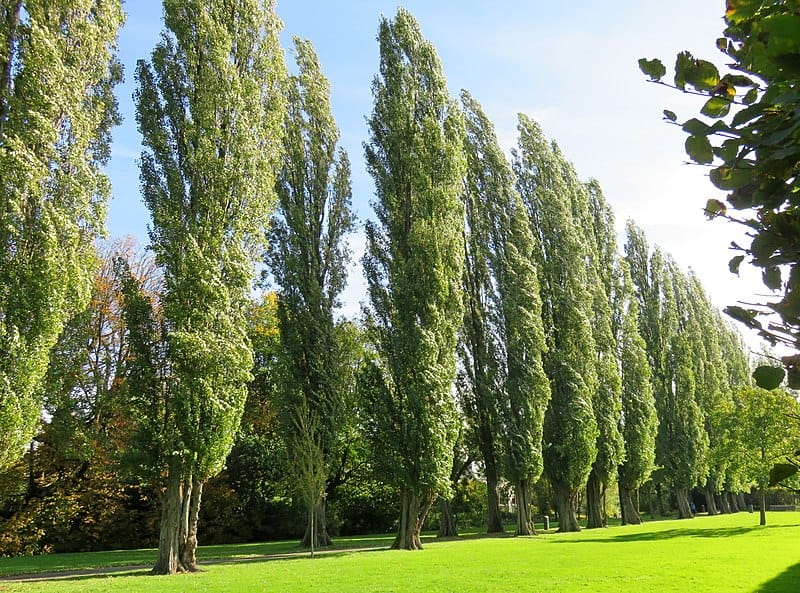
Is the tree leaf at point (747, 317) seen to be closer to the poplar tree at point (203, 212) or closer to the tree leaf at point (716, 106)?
the tree leaf at point (716, 106)

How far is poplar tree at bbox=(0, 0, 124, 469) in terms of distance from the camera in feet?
40.3

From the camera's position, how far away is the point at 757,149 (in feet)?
3.79

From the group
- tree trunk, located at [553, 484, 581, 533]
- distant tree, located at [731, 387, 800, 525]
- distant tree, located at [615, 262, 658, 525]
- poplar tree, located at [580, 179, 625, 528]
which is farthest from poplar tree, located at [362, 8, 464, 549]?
distant tree, located at [615, 262, 658, 525]

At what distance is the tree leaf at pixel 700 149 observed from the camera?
120cm

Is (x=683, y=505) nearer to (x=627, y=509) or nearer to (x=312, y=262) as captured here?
(x=627, y=509)

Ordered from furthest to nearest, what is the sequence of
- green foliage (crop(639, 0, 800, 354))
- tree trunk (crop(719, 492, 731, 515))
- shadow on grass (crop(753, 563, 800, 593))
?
1. tree trunk (crop(719, 492, 731, 515))
2. shadow on grass (crop(753, 563, 800, 593))
3. green foliage (crop(639, 0, 800, 354))

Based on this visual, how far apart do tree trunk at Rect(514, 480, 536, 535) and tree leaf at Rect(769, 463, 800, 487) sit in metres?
25.7

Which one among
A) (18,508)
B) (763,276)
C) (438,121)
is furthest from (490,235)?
(763,276)

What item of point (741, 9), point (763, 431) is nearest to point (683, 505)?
point (763, 431)

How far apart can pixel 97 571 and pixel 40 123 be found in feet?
36.7

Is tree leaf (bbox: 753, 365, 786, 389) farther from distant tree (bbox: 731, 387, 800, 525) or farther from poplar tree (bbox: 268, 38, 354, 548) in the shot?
distant tree (bbox: 731, 387, 800, 525)

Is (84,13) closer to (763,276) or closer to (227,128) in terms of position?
(227,128)

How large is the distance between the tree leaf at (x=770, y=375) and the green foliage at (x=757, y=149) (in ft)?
0.16

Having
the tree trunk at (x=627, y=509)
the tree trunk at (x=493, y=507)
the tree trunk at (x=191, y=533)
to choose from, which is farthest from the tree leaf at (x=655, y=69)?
the tree trunk at (x=627, y=509)
